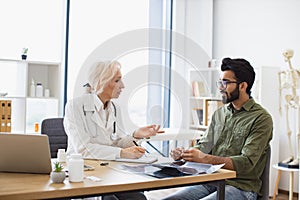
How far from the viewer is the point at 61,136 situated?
2.77 meters

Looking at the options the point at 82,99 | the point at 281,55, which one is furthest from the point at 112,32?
the point at 82,99

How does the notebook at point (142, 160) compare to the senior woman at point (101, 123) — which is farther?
the senior woman at point (101, 123)

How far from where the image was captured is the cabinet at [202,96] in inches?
188

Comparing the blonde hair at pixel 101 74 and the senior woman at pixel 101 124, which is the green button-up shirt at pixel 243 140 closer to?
the senior woman at pixel 101 124

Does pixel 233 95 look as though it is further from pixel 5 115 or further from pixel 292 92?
pixel 5 115

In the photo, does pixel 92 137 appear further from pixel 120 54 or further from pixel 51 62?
pixel 51 62

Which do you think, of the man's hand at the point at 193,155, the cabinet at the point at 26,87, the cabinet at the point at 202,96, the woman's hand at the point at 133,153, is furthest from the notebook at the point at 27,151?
the cabinet at the point at 202,96

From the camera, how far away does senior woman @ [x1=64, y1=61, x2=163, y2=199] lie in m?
2.20

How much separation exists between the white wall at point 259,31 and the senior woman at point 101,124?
8.55 ft

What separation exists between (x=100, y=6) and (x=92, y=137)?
2.96 metres

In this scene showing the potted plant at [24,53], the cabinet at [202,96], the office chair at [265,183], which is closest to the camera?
the office chair at [265,183]

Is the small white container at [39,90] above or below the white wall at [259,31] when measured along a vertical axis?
below

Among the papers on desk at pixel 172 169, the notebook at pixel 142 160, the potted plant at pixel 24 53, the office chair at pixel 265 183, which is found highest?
the potted plant at pixel 24 53

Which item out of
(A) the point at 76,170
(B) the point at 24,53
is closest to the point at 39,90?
(B) the point at 24,53
